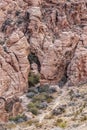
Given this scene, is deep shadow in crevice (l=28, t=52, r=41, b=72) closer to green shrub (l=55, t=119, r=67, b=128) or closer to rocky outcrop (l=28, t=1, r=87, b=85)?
rocky outcrop (l=28, t=1, r=87, b=85)

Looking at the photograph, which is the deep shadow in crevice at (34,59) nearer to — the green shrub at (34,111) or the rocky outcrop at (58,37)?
the rocky outcrop at (58,37)

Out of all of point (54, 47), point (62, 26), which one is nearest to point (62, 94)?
point (54, 47)

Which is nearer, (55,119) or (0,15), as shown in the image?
(55,119)

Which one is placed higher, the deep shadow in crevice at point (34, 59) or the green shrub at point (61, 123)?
the deep shadow in crevice at point (34, 59)

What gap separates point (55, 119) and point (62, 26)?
2083 cm

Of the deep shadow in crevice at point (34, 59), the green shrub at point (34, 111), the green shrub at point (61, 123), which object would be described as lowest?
the green shrub at point (34, 111)

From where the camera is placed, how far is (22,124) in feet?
164

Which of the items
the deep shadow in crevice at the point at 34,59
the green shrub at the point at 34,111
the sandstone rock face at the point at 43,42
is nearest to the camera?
the green shrub at the point at 34,111

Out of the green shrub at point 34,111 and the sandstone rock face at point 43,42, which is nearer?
the green shrub at point 34,111

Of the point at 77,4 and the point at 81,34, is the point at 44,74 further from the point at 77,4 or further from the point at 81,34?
the point at 77,4

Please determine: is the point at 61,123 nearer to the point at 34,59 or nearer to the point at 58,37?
the point at 34,59

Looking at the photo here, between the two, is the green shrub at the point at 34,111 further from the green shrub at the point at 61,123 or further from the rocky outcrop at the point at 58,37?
the rocky outcrop at the point at 58,37

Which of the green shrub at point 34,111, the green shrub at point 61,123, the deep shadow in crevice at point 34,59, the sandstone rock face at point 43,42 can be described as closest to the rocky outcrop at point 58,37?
the sandstone rock face at point 43,42

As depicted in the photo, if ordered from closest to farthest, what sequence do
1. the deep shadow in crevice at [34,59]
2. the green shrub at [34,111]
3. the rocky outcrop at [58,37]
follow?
the green shrub at [34,111]
the rocky outcrop at [58,37]
the deep shadow in crevice at [34,59]
